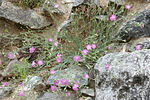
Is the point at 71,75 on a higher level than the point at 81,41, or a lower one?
lower

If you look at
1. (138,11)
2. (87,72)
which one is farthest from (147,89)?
(138,11)

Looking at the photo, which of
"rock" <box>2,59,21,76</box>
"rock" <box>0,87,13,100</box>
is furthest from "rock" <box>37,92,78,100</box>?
"rock" <box>2,59,21,76</box>

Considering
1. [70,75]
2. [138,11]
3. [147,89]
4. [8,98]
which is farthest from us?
[138,11]

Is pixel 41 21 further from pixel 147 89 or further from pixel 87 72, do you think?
pixel 147 89

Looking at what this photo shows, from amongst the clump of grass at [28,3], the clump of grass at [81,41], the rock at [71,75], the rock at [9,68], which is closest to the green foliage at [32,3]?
the clump of grass at [28,3]

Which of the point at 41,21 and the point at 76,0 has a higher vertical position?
the point at 76,0

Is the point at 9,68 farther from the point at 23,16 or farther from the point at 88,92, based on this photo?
the point at 88,92

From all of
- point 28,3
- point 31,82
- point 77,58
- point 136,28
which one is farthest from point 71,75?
point 28,3

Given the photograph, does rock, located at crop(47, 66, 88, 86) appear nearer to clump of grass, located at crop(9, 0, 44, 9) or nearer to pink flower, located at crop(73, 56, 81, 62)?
pink flower, located at crop(73, 56, 81, 62)
